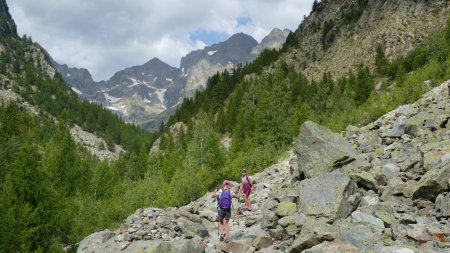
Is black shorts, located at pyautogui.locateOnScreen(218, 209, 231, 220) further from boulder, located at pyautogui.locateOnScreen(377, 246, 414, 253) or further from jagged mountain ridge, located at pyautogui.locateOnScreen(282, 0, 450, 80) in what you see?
jagged mountain ridge, located at pyautogui.locateOnScreen(282, 0, 450, 80)

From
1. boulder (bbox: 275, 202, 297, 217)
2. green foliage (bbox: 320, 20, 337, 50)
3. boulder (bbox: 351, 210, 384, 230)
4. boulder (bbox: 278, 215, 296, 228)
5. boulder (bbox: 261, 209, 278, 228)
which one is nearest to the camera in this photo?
boulder (bbox: 351, 210, 384, 230)

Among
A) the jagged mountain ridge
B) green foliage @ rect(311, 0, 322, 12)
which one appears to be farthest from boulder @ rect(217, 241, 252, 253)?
green foliage @ rect(311, 0, 322, 12)

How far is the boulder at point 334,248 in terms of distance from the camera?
12.8m

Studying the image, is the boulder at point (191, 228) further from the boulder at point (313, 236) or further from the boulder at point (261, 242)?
the boulder at point (313, 236)

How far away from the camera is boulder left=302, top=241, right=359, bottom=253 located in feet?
42.0

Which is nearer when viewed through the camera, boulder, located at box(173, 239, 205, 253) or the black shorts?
boulder, located at box(173, 239, 205, 253)

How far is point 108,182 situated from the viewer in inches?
2990

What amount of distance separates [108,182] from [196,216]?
53782 mm

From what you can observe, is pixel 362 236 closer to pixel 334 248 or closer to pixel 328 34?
pixel 334 248

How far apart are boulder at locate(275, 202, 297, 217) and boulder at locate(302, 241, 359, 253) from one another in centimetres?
576

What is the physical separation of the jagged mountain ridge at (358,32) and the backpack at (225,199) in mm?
101322

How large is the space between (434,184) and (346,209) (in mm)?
3454

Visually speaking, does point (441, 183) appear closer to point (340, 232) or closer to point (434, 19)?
point (340, 232)

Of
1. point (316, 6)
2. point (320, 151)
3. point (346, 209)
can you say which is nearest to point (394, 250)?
point (346, 209)
